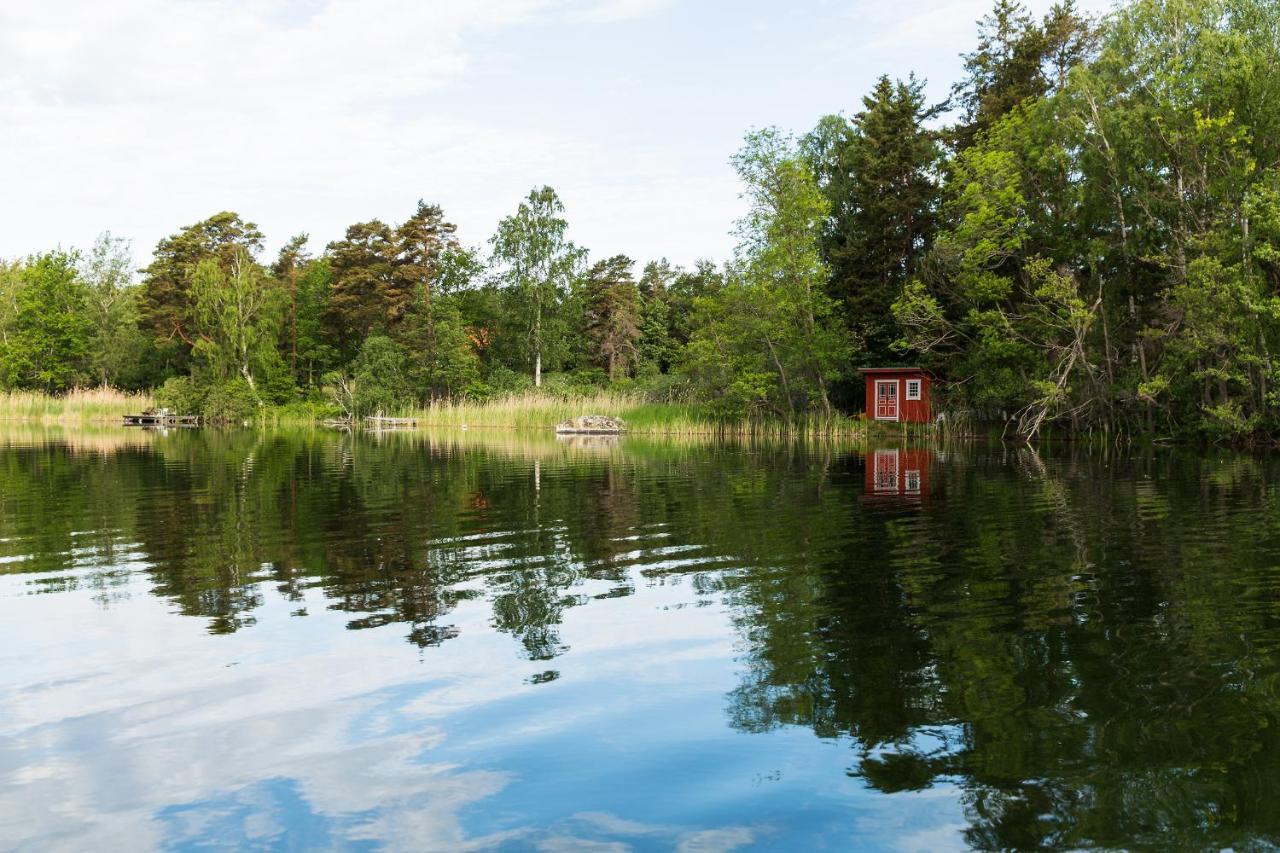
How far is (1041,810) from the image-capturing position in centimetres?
474

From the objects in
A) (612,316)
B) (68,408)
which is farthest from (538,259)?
(68,408)

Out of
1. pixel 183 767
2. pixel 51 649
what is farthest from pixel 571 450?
pixel 183 767

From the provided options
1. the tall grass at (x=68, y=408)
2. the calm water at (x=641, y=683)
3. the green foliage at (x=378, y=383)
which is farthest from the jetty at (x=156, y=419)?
the calm water at (x=641, y=683)

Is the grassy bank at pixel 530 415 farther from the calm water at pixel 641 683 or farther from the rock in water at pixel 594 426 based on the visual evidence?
the calm water at pixel 641 683

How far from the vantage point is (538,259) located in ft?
217

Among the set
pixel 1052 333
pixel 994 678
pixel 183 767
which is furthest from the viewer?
pixel 1052 333

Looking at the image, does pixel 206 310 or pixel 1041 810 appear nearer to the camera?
pixel 1041 810

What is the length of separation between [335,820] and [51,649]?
15.3 feet

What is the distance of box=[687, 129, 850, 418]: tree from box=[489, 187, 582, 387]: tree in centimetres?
1787

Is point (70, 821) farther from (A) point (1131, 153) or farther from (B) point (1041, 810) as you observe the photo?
(A) point (1131, 153)

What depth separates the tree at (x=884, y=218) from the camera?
47.8m

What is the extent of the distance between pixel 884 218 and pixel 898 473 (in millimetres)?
25848

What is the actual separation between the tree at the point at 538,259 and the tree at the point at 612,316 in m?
5.09

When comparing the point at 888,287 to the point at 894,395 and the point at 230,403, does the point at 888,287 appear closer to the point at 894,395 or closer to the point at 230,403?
the point at 894,395
